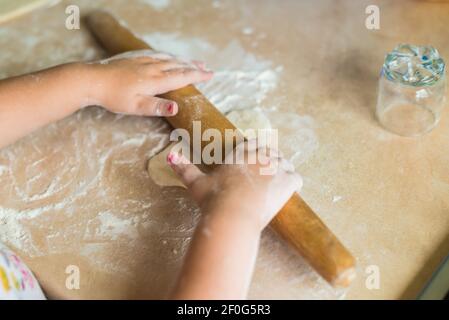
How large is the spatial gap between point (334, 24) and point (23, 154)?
0.72m

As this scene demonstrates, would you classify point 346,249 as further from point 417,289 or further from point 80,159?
point 80,159

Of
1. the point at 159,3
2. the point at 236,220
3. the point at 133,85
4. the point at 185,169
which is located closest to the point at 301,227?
the point at 236,220

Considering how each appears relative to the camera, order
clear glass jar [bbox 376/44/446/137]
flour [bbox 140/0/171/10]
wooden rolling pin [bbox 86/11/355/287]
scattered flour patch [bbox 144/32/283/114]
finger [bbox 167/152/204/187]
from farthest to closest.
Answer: flour [bbox 140/0/171/10]
scattered flour patch [bbox 144/32/283/114]
clear glass jar [bbox 376/44/446/137]
finger [bbox 167/152/204/187]
wooden rolling pin [bbox 86/11/355/287]

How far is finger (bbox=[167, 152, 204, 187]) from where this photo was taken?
0.93 metres

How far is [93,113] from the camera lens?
114 cm

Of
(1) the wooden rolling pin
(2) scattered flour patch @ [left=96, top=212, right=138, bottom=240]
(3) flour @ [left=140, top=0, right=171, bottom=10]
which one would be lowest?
(2) scattered flour patch @ [left=96, top=212, right=138, bottom=240]

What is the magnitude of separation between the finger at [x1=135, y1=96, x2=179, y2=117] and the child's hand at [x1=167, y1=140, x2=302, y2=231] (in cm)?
14

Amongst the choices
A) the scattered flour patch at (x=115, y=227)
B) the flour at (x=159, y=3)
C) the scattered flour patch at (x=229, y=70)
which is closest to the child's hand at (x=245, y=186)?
the scattered flour patch at (x=115, y=227)

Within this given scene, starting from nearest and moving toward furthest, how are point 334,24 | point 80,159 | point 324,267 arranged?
point 324,267, point 80,159, point 334,24

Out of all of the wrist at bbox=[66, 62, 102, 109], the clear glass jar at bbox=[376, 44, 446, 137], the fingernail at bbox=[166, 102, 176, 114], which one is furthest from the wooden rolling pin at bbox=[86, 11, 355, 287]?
the clear glass jar at bbox=[376, 44, 446, 137]

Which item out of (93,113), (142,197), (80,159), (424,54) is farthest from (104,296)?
(424,54)

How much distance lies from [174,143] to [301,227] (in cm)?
33

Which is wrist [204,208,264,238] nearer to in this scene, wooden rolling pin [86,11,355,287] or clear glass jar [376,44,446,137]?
wooden rolling pin [86,11,355,287]

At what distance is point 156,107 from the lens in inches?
42.6
